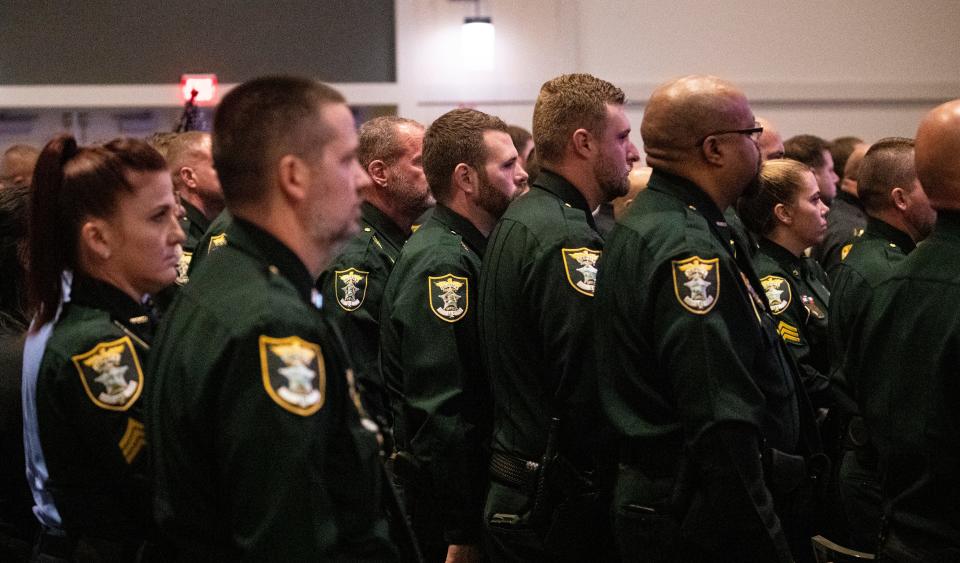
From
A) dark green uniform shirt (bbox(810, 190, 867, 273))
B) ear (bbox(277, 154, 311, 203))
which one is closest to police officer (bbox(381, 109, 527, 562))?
ear (bbox(277, 154, 311, 203))

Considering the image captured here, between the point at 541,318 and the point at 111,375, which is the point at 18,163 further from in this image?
the point at 111,375

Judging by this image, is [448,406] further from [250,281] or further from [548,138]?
[250,281]

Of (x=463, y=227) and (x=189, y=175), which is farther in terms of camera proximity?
(x=189, y=175)

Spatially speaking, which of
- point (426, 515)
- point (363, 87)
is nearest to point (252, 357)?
point (426, 515)

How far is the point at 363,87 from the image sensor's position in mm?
7922

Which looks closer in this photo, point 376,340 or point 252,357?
point 252,357

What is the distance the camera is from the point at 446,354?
3.05m

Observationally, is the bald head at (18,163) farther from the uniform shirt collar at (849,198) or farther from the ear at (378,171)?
the uniform shirt collar at (849,198)

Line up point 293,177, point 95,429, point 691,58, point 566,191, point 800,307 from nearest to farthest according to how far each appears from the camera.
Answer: point 293,177 < point 95,429 < point 566,191 < point 800,307 < point 691,58

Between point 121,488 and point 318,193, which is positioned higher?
point 318,193

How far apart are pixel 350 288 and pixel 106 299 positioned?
1.52 m

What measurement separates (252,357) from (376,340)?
202cm

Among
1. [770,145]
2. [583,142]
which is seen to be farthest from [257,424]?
[770,145]

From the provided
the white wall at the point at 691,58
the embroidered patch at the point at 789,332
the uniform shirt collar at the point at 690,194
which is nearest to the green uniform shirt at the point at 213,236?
the uniform shirt collar at the point at 690,194
